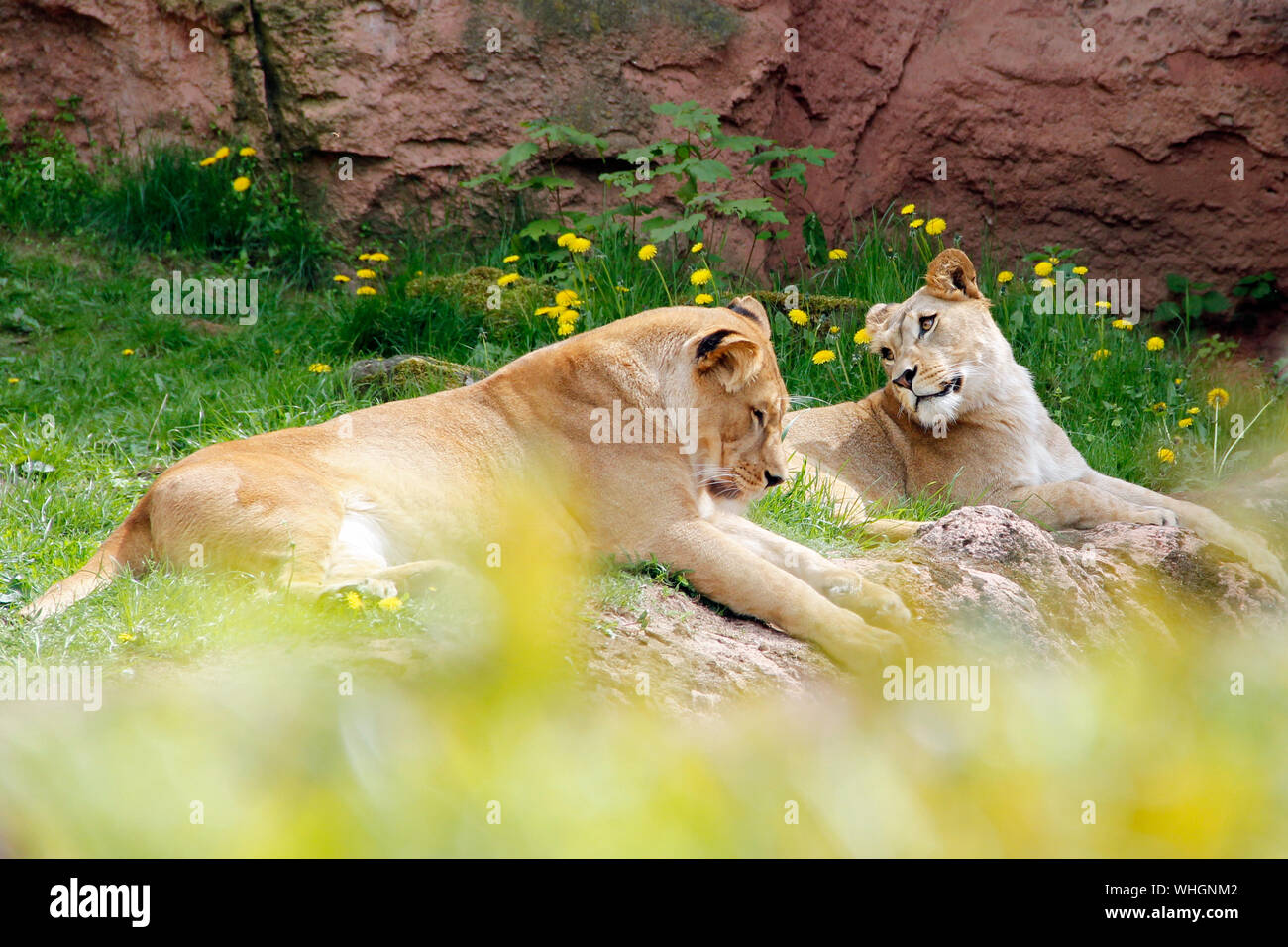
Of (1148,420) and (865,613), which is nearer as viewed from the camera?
(865,613)

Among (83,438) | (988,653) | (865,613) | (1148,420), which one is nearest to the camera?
(988,653)

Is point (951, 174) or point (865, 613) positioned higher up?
point (951, 174)

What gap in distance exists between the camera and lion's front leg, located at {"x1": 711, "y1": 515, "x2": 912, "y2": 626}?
454 centimetres

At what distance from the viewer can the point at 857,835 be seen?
0.80 meters

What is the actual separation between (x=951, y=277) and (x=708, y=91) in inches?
122

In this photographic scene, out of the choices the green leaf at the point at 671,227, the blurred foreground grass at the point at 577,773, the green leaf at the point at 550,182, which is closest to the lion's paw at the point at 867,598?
the green leaf at the point at 671,227

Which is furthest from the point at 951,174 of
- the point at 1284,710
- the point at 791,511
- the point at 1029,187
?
the point at 1284,710

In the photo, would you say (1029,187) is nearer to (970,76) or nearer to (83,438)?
(970,76)

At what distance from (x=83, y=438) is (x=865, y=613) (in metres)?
3.97

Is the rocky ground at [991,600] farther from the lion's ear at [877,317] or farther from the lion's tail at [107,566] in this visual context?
the lion's ear at [877,317]

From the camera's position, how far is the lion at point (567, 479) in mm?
4336

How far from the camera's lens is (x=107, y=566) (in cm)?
446

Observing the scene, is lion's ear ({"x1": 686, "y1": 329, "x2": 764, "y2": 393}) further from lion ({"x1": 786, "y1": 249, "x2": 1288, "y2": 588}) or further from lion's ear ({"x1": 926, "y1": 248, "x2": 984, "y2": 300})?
lion's ear ({"x1": 926, "y1": 248, "x2": 984, "y2": 300})

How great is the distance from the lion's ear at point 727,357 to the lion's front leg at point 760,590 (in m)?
0.53
